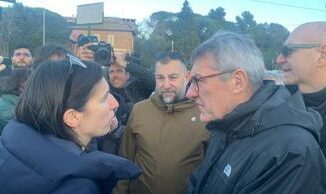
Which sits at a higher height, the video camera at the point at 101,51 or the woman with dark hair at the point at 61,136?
the video camera at the point at 101,51

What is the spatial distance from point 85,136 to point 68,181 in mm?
433

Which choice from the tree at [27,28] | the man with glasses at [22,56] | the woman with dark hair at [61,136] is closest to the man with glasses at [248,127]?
the woman with dark hair at [61,136]

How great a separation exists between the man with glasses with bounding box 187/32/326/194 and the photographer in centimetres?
176

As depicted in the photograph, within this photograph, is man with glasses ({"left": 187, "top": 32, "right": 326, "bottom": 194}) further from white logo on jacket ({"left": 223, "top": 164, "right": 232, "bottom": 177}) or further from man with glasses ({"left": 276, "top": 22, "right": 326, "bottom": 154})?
man with glasses ({"left": 276, "top": 22, "right": 326, "bottom": 154})

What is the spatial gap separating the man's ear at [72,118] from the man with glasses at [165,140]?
1709 millimetres

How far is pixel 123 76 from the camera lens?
4551mm

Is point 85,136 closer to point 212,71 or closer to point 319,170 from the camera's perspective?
point 212,71

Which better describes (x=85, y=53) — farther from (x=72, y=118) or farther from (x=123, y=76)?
(x=72, y=118)

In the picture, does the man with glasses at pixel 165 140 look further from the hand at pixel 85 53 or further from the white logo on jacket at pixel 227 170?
the white logo on jacket at pixel 227 170

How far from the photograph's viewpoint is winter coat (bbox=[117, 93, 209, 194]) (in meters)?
3.65

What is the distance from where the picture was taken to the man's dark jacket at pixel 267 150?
6.43 feet

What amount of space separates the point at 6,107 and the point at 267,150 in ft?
7.90

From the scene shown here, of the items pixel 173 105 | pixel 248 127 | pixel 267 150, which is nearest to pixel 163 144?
pixel 173 105

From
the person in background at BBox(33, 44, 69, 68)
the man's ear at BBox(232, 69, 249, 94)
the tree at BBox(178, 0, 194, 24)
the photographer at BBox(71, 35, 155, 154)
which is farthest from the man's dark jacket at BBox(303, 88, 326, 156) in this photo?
the tree at BBox(178, 0, 194, 24)
